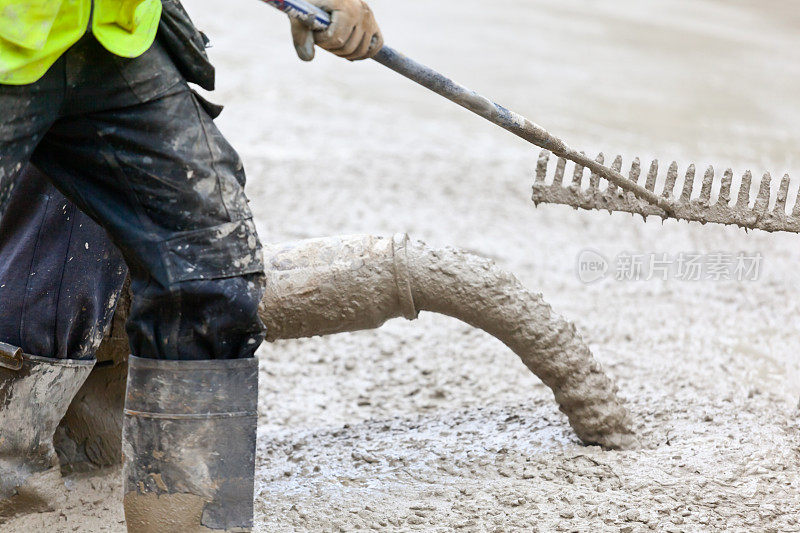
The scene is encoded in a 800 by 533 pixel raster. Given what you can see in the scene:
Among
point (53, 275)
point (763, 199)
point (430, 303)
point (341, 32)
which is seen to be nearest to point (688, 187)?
point (763, 199)

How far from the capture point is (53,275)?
75.1 inches

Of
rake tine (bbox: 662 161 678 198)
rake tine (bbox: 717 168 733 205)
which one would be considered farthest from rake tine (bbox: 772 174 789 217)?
rake tine (bbox: 662 161 678 198)

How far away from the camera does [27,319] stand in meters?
1.92

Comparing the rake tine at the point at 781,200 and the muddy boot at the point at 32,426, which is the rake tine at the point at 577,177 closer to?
the rake tine at the point at 781,200

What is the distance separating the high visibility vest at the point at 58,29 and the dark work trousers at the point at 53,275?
62cm

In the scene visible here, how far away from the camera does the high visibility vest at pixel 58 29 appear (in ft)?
4.20

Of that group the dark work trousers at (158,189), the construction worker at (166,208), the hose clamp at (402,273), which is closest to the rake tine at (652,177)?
the hose clamp at (402,273)

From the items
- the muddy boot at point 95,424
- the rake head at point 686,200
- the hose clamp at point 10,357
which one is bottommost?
the muddy boot at point 95,424

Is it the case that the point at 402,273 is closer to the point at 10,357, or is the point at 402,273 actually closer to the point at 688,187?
the point at 688,187

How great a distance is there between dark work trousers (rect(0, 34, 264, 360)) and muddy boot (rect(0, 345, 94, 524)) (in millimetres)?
496

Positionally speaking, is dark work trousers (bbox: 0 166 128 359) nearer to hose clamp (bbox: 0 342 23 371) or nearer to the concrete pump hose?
hose clamp (bbox: 0 342 23 371)

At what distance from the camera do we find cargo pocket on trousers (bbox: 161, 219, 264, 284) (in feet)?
4.84

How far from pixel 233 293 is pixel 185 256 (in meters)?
0.09

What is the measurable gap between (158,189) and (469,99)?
2.31ft
